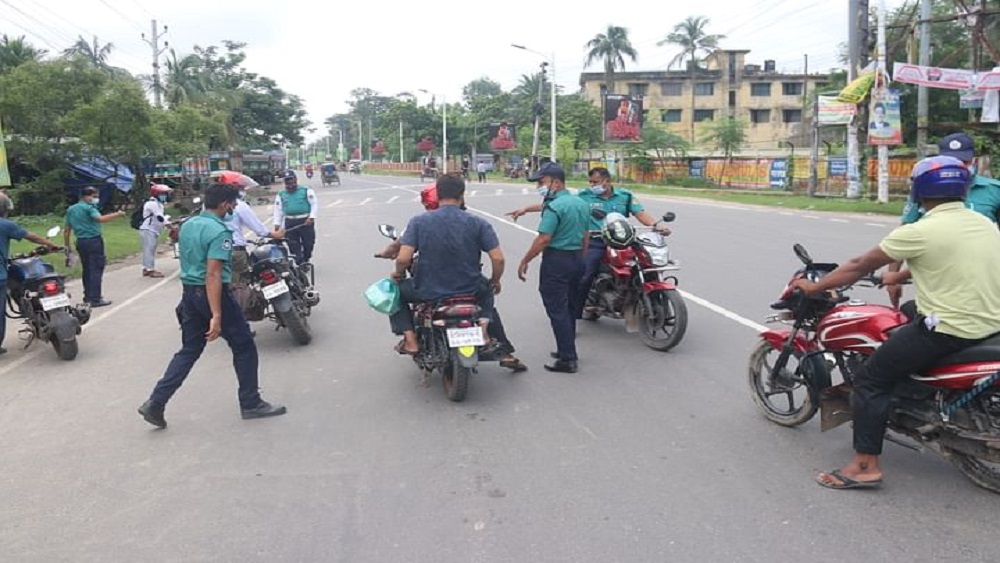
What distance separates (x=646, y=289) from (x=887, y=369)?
3.27 metres

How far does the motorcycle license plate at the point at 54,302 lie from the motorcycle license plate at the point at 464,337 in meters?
4.14

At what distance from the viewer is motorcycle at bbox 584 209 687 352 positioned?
688cm

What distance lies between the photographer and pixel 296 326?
7.43 meters

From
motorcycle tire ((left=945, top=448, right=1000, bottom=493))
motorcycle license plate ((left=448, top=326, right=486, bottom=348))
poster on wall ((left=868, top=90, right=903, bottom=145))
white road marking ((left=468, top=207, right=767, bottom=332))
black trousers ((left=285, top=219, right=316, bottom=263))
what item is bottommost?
motorcycle tire ((left=945, top=448, right=1000, bottom=493))

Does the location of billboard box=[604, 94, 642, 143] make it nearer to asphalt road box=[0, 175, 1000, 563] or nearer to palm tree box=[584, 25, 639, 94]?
palm tree box=[584, 25, 639, 94]

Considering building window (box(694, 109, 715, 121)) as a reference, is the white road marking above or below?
below

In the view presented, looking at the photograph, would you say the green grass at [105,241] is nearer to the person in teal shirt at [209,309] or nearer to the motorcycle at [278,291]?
the motorcycle at [278,291]

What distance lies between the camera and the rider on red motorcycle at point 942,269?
11.7ft

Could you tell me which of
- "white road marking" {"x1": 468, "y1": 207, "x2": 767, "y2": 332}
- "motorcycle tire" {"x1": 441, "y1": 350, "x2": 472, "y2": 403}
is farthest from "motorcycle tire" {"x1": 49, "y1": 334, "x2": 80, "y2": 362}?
"white road marking" {"x1": 468, "y1": 207, "x2": 767, "y2": 332}

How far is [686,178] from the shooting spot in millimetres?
49469

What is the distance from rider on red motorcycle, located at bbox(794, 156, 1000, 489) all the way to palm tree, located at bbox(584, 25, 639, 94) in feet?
219

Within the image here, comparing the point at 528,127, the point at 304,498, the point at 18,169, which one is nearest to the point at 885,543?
the point at 304,498

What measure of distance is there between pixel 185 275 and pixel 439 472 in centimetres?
223

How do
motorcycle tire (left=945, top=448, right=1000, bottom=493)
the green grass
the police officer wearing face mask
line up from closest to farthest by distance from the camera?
motorcycle tire (left=945, top=448, right=1000, bottom=493) → the police officer wearing face mask → the green grass
